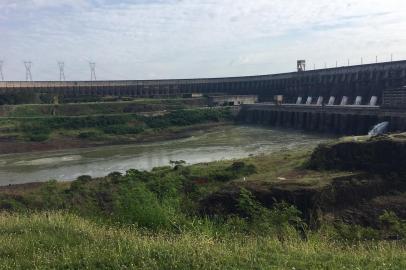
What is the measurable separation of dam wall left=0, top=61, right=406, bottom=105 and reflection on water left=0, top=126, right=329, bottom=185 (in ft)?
63.0

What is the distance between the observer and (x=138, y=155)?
50.2 m

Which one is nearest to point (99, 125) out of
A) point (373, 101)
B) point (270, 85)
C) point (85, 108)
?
point (85, 108)

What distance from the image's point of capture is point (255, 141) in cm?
5766

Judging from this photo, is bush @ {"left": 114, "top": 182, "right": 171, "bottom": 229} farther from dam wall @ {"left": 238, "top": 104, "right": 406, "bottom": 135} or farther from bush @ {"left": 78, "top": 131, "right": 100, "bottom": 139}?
bush @ {"left": 78, "top": 131, "right": 100, "bottom": 139}

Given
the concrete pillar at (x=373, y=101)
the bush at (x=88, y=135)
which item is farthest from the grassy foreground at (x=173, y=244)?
the concrete pillar at (x=373, y=101)

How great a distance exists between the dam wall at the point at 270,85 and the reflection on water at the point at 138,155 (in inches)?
756

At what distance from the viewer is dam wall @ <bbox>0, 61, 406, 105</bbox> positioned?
73.4 m

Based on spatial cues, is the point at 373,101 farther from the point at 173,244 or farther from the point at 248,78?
the point at 173,244

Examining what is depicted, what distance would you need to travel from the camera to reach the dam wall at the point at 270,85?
73444mm

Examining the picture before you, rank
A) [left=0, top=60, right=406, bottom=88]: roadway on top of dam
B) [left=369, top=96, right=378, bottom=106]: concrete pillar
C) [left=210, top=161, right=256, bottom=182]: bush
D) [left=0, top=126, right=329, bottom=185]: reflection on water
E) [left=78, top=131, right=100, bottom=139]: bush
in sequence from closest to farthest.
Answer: [left=210, top=161, right=256, bottom=182]: bush < [left=0, top=126, right=329, bottom=185]: reflection on water < [left=78, top=131, right=100, bottom=139]: bush < [left=369, top=96, right=378, bottom=106]: concrete pillar < [left=0, top=60, right=406, bottom=88]: roadway on top of dam

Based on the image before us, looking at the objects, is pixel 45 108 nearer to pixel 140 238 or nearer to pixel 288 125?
pixel 288 125

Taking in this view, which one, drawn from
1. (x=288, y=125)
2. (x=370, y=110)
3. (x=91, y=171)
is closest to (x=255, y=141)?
(x=370, y=110)

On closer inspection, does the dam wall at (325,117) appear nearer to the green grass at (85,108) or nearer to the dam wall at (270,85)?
the dam wall at (270,85)

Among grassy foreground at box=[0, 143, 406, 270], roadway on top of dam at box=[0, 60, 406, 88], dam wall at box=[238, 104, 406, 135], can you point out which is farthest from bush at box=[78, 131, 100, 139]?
grassy foreground at box=[0, 143, 406, 270]
